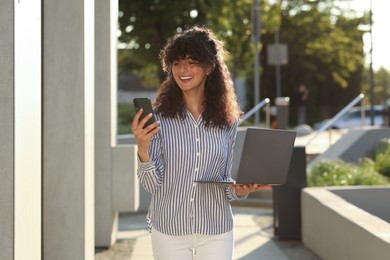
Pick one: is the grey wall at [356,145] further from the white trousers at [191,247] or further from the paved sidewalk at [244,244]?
the white trousers at [191,247]

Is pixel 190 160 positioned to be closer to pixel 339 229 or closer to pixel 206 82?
pixel 206 82

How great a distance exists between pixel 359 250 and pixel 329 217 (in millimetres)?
1344

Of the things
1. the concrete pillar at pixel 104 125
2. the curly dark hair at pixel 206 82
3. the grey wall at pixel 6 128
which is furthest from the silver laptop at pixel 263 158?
the concrete pillar at pixel 104 125

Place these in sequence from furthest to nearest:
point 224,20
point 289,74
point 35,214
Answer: point 289,74, point 224,20, point 35,214

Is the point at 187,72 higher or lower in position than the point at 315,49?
lower

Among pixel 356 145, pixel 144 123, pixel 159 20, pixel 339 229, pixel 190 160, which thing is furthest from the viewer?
pixel 159 20

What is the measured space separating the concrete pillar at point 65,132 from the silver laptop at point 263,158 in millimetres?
2665

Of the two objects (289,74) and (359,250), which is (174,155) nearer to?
(359,250)

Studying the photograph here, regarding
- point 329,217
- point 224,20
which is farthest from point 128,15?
point 329,217

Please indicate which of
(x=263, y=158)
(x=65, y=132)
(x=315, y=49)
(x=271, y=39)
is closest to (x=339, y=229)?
(x=65, y=132)

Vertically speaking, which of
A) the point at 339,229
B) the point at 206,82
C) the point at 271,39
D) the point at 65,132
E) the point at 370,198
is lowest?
the point at 339,229

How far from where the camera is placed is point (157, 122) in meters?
4.12

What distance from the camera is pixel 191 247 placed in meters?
4.34

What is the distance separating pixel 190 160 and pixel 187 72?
0.42 meters
